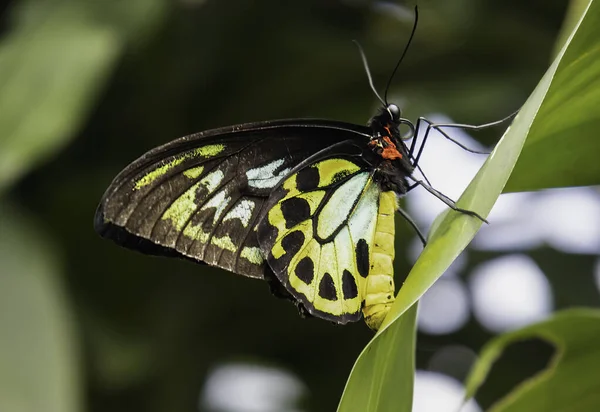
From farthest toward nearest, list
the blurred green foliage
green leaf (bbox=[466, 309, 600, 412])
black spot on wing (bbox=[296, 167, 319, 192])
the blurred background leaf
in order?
the blurred green foliage
the blurred background leaf
black spot on wing (bbox=[296, 167, 319, 192])
green leaf (bbox=[466, 309, 600, 412])

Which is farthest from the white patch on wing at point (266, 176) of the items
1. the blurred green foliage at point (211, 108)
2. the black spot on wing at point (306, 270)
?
the blurred green foliage at point (211, 108)

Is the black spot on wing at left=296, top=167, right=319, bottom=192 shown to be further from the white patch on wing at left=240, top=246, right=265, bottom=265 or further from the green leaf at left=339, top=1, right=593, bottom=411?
the green leaf at left=339, top=1, right=593, bottom=411

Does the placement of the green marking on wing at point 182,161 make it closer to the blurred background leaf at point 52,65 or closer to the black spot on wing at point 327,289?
the black spot on wing at point 327,289

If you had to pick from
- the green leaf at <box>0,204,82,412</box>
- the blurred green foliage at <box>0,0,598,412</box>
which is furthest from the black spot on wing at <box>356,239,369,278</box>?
the blurred green foliage at <box>0,0,598,412</box>

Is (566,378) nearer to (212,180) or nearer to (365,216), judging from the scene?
(365,216)

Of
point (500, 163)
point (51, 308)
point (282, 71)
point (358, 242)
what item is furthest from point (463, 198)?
point (282, 71)

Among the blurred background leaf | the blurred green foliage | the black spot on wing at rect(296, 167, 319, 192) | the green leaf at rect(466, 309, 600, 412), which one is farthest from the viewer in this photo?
the blurred green foliage

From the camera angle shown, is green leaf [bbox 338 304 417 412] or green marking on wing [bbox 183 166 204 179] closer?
green leaf [bbox 338 304 417 412]
